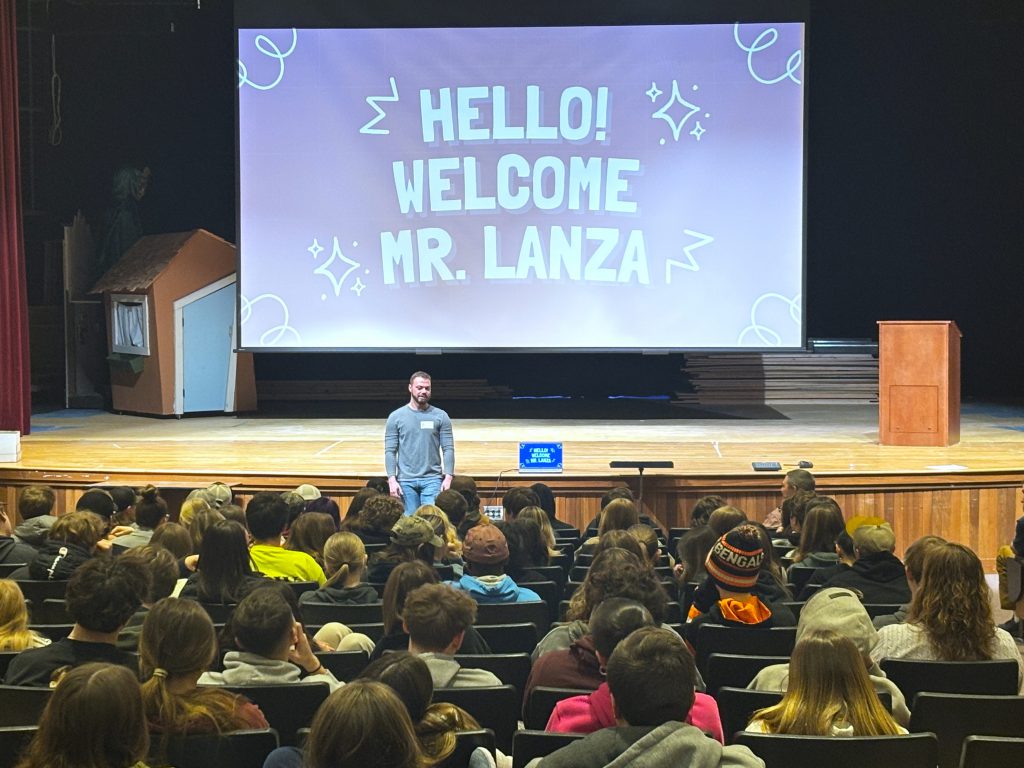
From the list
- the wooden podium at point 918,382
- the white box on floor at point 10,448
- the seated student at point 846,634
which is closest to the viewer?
the seated student at point 846,634

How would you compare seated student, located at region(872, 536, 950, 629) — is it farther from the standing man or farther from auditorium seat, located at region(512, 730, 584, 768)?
the standing man

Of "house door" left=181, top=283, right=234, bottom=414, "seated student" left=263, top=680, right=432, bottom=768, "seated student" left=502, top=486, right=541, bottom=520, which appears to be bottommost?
"seated student" left=502, top=486, right=541, bottom=520

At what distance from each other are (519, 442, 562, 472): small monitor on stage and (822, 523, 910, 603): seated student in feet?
11.9

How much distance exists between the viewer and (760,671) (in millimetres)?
3625

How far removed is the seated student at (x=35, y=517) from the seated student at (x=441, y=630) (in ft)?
9.09

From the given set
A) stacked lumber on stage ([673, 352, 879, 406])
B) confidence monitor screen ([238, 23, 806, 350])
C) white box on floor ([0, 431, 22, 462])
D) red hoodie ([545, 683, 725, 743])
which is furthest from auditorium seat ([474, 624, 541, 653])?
stacked lumber on stage ([673, 352, 879, 406])

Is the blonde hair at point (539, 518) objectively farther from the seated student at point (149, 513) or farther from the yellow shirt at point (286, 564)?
the seated student at point (149, 513)

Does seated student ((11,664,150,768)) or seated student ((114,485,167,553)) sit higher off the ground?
seated student ((11,664,150,768))

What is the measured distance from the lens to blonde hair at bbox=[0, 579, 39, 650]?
378 cm

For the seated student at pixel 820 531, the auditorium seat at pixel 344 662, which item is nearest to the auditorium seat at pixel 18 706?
the auditorium seat at pixel 344 662

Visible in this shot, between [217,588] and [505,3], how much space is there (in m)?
8.47

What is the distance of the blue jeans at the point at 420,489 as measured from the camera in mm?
7930

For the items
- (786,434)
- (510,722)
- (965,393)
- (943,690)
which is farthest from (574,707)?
(965,393)

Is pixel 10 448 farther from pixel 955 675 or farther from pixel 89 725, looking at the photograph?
pixel 89 725
